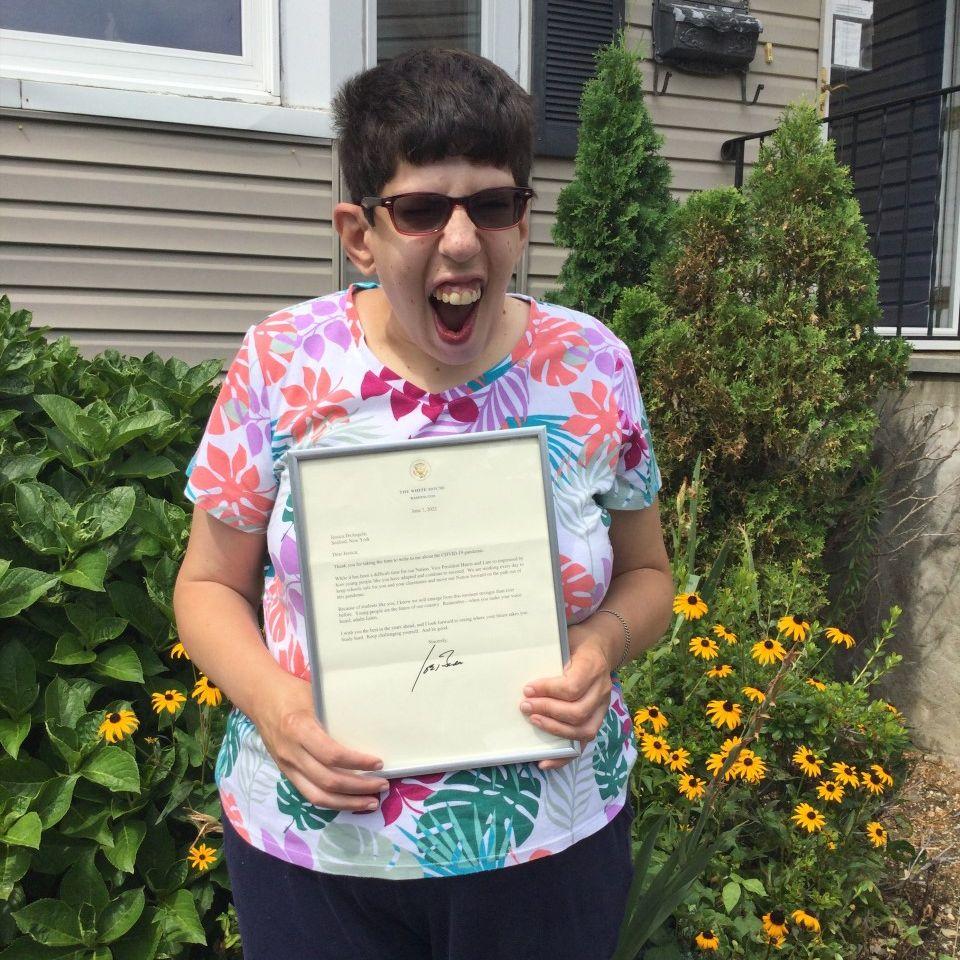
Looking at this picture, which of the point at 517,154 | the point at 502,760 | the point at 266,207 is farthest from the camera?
the point at 266,207

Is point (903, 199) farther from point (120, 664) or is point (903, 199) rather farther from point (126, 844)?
point (126, 844)

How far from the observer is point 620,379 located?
1.29m

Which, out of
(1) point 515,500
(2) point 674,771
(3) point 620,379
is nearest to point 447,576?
(1) point 515,500

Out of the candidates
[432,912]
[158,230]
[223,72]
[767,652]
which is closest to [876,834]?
[767,652]

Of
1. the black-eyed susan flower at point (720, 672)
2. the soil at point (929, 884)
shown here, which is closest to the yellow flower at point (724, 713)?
the black-eyed susan flower at point (720, 672)

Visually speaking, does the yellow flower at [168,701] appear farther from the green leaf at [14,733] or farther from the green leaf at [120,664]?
the green leaf at [14,733]

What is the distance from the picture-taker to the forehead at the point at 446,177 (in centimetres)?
115

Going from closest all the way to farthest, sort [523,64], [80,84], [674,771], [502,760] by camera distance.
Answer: [502,760] → [674,771] → [80,84] → [523,64]

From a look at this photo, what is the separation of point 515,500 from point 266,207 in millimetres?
3795

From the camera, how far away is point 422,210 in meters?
1.15

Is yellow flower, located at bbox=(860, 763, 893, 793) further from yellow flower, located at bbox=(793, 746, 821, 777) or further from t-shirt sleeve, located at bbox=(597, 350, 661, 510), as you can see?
t-shirt sleeve, located at bbox=(597, 350, 661, 510)

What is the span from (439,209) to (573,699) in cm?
63

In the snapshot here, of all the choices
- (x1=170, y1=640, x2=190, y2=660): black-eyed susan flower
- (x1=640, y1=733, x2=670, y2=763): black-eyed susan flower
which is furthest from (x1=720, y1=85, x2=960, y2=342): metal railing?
(x1=170, y1=640, x2=190, y2=660): black-eyed susan flower

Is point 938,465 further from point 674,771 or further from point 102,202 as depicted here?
point 102,202
